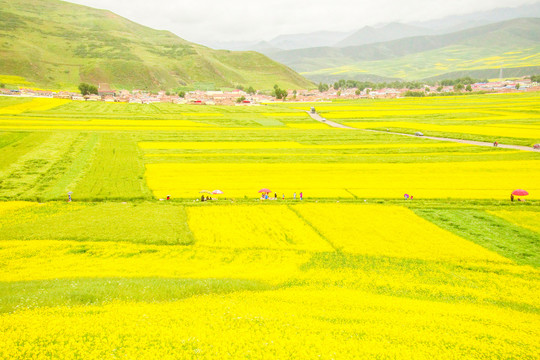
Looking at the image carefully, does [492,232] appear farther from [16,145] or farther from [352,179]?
[16,145]

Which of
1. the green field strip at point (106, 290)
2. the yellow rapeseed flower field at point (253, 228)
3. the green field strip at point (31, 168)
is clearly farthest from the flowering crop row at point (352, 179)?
the green field strip at point (106, 290)

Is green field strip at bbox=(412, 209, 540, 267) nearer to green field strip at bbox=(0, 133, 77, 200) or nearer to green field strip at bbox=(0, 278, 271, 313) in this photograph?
green field strip at bbox=(0, 278, 271, 313)

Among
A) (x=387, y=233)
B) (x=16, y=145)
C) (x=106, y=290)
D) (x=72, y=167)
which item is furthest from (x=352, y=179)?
(x=16, y=145)

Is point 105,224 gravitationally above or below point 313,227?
above

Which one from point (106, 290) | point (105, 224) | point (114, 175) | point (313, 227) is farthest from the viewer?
point (114, 175)

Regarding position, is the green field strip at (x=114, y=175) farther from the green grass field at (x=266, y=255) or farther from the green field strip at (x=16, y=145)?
the green field strip at (x=16, y=145)

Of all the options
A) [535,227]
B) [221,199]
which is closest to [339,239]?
[221,199]

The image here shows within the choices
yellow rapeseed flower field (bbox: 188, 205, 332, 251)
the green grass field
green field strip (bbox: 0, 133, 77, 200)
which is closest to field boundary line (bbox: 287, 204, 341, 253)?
the green grass field
